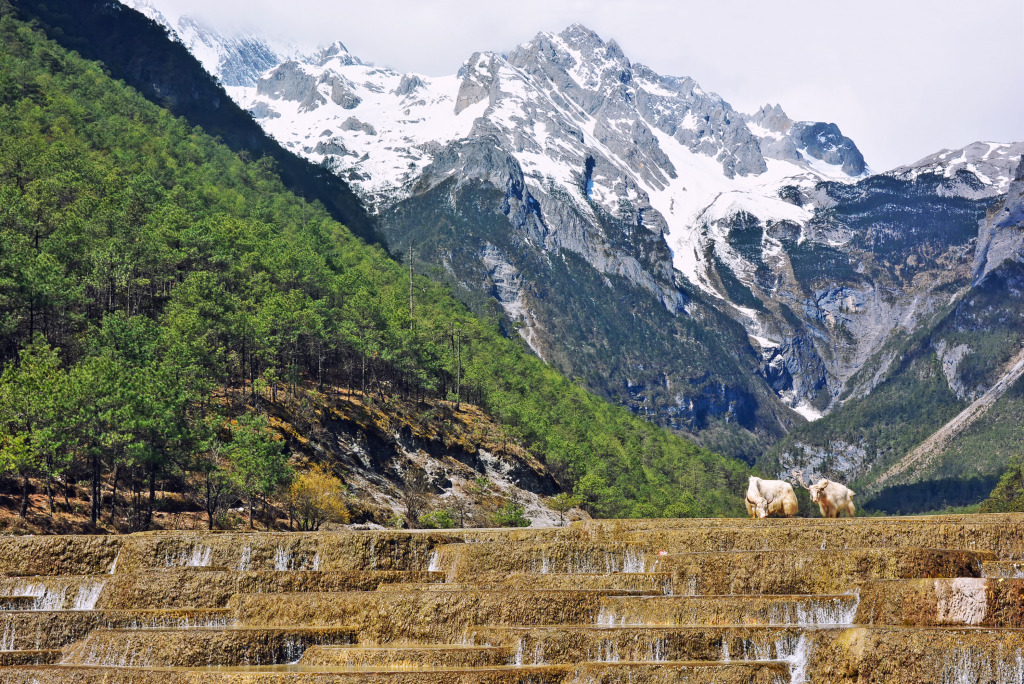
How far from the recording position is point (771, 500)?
156ft

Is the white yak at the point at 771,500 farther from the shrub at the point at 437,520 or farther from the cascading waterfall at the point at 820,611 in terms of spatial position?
the shrub at the point at 437,520

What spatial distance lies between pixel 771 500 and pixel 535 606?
23641mm

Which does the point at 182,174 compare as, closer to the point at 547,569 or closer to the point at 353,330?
the point at 353,330

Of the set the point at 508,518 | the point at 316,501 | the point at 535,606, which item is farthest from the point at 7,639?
the point at 508,518

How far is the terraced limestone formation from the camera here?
2152 cm

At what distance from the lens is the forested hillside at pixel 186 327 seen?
5894cm

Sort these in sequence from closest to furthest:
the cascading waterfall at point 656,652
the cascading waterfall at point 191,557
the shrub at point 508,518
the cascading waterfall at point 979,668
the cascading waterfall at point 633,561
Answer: the cascading waterfall at point 979,668 → the cascading waterfall at point 656,652 → the cascading waterfall at point 633,561 → the cascading waterfall at point 191,557 → the shrub at point 508,518

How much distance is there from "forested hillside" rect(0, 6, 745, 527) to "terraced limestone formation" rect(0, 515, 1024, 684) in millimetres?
→ 19267

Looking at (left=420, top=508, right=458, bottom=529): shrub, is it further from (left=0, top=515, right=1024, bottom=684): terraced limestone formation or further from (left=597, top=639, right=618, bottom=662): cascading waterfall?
(left=597, top=639, right=618, bottom=662): cascading waterfall

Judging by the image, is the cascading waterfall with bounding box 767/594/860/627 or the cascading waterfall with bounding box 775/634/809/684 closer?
the cascading waterfall with bounding box 775/634/809/684

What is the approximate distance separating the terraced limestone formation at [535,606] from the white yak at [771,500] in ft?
25.2

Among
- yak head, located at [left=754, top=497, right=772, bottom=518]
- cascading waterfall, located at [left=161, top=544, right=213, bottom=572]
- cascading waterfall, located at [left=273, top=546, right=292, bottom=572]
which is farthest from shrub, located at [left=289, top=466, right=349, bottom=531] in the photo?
yak head, located at [left=754, top=497, right=772, bottom=518]

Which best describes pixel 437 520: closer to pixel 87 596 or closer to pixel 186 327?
pixel 186 327

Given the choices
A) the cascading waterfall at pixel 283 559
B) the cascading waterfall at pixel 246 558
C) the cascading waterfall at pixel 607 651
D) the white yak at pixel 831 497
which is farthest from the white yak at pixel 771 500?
the cascading waterfall at pixel 607 651
